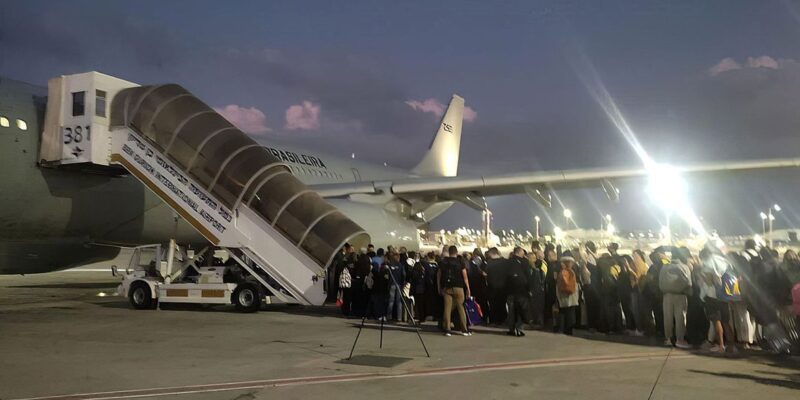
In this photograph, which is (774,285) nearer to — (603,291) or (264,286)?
(603,291)

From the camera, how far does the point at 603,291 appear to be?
978 centimetres

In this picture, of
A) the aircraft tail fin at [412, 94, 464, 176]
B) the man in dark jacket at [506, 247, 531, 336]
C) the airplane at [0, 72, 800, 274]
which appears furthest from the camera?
the aircraft tail fin at [412, 94, 464, 176]

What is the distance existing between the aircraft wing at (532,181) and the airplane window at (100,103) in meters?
5.59

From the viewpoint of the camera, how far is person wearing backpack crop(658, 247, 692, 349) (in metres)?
8.48

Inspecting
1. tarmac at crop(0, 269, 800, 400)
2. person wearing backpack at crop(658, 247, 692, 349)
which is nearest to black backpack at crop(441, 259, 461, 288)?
tarmac at crop(0, 269, 800, 400)

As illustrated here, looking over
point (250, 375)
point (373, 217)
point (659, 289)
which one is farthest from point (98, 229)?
point (659, 289)

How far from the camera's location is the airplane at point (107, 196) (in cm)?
1054

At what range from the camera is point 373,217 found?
14609 millimetres

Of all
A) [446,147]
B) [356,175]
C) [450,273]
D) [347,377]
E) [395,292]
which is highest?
[446,147]

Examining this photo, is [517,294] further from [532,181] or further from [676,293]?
[532,181]

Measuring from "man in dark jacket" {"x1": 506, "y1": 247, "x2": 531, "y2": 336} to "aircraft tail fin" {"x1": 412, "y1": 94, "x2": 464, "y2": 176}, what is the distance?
17011 mm

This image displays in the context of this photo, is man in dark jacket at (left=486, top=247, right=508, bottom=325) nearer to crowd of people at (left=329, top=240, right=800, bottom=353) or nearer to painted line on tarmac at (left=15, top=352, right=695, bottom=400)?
crowd of people at (left=329, top=240, right=800, bottom=353)

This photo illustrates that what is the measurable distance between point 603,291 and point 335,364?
17.1ft

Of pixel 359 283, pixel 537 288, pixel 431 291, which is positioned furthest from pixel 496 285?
pixel 359 283
